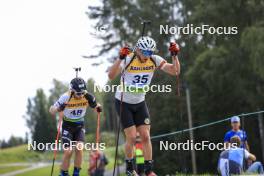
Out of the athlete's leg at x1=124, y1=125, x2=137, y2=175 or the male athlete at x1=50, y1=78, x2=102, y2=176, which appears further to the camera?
the male athlete at x1=50, y1=78, x2=102, y2=176

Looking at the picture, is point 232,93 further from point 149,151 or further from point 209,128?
point 149,151

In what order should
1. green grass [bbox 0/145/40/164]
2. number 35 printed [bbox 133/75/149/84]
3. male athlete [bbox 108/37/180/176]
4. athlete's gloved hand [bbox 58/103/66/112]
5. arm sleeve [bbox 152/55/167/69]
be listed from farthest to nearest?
green grass [bbox 0/145/40/164] → athlete's gloved hand [bbox 58/103/66/112] → arm sleeve [bbox 152/55/167/69] → number 35 printed [bbox 133/75/149/84] → male athlete [bbox 108/37/180/176]

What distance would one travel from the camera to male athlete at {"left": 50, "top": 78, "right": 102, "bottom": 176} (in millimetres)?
10523

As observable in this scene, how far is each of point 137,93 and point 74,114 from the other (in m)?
2.18

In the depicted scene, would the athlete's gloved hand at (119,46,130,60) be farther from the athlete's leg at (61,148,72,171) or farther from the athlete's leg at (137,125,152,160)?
the athlete's leg at (61,148,72,171)

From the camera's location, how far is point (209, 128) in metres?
36.8

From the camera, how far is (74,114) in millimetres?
10961

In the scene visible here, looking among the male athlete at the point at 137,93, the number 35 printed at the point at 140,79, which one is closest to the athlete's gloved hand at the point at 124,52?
the male athlete at the point at 137,93

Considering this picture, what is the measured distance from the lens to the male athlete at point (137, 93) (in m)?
9.10

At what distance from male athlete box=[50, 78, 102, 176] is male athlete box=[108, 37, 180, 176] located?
1458 mm

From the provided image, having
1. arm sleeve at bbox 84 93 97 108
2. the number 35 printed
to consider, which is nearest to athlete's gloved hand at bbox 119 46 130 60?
the number 35 printed

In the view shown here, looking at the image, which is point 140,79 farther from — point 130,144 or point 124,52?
point 130,144

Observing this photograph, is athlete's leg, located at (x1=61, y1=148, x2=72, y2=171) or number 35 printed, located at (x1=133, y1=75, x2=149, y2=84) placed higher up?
number 35 printed, located at (x1=133, y1=75, x2=149, y2=84)

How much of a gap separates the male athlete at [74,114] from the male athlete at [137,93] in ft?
4.78
